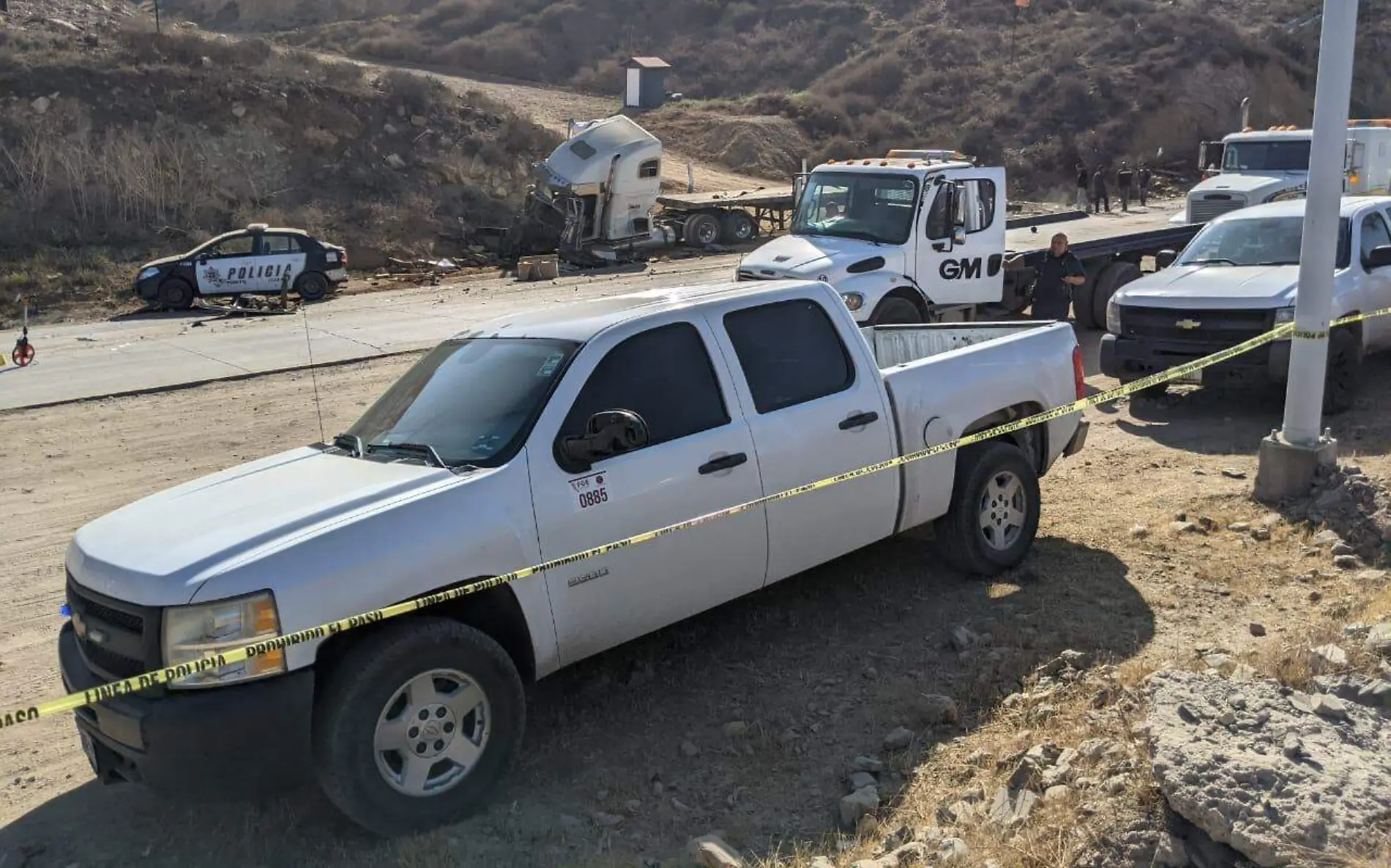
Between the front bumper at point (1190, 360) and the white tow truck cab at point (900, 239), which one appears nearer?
the front bumper at point (1190, 360)

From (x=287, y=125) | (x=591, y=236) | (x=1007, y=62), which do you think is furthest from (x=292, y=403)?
(x=1007, y=62)

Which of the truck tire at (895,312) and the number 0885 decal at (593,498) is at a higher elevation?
the truck tire at (895,312)

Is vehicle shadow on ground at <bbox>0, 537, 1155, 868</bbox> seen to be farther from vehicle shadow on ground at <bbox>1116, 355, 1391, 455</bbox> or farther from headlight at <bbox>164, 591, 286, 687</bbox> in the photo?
vehicle shadow on ground at <bbox>1116, 355, 1391, 455</bbox>

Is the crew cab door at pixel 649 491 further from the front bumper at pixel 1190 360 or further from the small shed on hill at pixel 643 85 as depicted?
the small shed on hill at pixel 643 85

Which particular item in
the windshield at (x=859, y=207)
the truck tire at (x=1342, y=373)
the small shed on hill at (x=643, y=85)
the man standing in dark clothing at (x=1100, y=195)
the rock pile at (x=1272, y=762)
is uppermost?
the small shed on hill at (x=643, y=85)

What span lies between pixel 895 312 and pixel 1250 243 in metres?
3.61

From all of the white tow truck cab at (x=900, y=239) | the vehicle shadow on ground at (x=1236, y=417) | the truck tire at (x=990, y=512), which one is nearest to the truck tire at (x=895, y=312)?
the white tow truck cab at (x=900, y=239)

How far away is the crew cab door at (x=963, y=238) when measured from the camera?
13.5 metres

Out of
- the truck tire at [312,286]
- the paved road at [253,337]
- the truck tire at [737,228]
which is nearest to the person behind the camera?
the paved road at [253,337]

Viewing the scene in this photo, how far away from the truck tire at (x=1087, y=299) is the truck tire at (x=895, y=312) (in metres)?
3.43

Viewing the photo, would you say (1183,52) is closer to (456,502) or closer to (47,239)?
Answer: (47,239)

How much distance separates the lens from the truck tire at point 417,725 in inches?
164

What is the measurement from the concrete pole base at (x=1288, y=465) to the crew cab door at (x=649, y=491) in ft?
14.1

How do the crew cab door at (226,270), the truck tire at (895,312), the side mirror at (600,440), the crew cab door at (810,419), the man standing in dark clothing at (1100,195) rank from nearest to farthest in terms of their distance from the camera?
the side mirror at (600,440)
the crew cab door at (810,419)
the truck tire at (895,312)
the crew cab door at (226,270)
the man standing in dark clothing at (1100,195)
